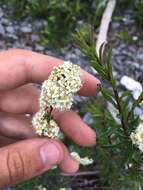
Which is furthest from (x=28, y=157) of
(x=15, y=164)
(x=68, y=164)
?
(x=68, y=164)

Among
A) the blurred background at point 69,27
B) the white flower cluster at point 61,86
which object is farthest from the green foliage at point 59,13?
the white flower cluster at point 61,86

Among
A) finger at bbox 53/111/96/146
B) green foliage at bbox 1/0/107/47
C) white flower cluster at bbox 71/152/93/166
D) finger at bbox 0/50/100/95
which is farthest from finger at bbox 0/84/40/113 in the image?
green foliage at bbox 1/0/107/47

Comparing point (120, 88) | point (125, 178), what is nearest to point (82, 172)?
point (125, 178)

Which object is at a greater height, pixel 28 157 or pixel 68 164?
pixel 28 157

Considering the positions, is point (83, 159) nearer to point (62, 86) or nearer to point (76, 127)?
point (76, 127)

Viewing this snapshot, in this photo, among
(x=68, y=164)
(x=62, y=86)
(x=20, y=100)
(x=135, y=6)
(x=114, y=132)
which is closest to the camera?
(x=62, y=86)

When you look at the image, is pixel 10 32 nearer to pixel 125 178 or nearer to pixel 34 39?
pixel 34 39

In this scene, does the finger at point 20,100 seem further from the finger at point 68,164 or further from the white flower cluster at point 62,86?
the white flower cluster at point 62,86
